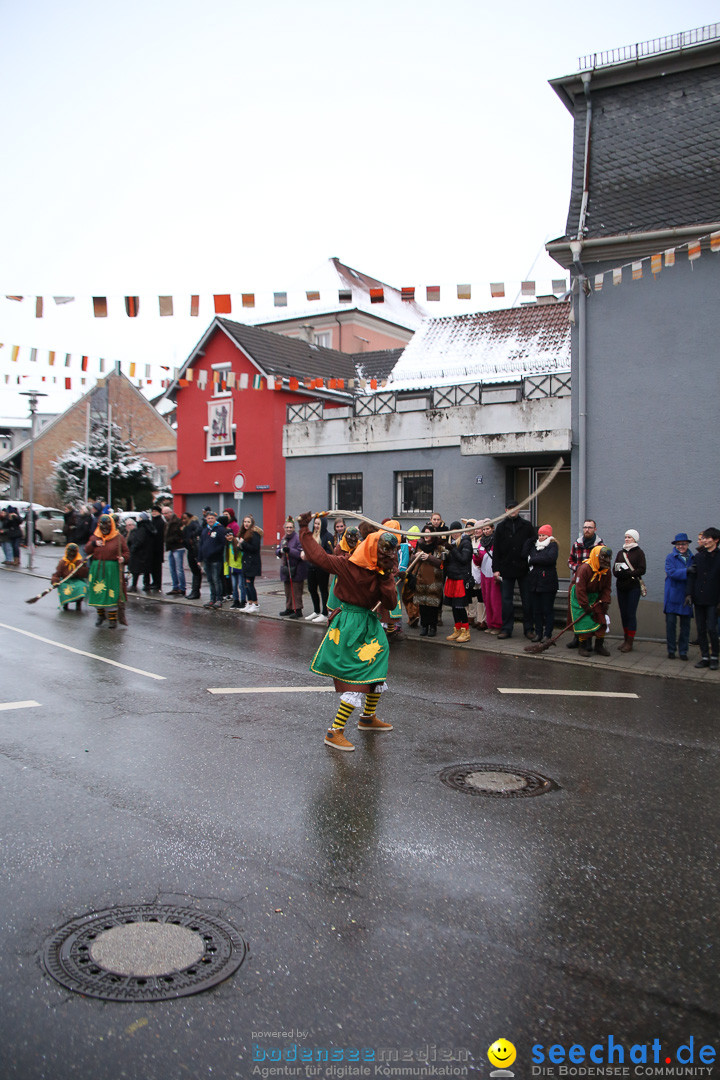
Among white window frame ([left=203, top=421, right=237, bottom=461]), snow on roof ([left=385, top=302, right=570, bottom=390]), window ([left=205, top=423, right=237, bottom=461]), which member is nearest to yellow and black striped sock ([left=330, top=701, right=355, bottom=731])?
snow on roof ([left=385, top=302, right=570, bottom=390])

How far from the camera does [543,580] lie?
12.9 m

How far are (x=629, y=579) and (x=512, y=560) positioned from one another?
1793 mm

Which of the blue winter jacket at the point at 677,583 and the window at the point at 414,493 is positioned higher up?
the window at the point at 414,493

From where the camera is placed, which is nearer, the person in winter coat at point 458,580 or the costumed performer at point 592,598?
the costumed performer at point 592,598

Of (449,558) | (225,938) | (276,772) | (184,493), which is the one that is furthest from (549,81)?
(184,493)

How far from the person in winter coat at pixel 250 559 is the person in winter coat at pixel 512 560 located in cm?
491

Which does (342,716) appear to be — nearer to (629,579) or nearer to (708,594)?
(708,594)

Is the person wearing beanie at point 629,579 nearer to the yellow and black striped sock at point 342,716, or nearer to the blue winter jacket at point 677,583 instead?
the blue winter jacket at point 677,583

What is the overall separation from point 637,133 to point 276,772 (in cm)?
1390

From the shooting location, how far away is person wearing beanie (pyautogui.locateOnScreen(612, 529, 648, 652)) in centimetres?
1247

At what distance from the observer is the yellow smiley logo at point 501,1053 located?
294 cm

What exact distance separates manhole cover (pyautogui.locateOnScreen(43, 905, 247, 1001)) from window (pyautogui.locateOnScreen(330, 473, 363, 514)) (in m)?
20.4

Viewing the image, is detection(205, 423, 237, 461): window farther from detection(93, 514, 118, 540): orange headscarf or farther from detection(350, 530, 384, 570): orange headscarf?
detection(350, 530, 384, 570): orange headscarf

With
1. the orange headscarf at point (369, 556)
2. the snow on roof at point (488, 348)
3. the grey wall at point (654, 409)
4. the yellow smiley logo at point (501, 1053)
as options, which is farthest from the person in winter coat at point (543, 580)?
the snow on roof at point (488, 348)
